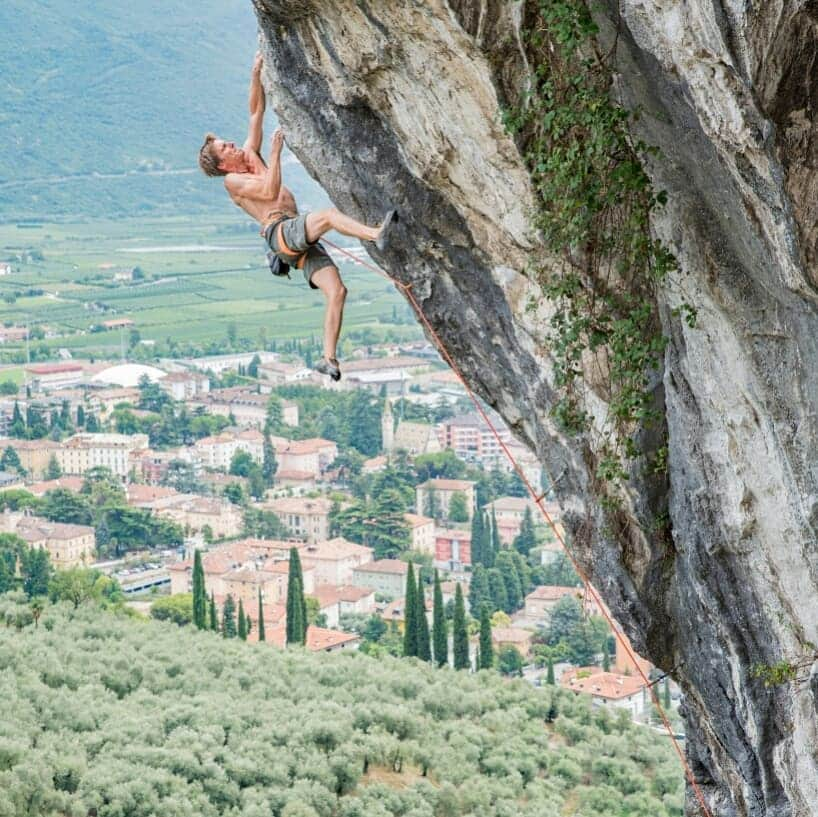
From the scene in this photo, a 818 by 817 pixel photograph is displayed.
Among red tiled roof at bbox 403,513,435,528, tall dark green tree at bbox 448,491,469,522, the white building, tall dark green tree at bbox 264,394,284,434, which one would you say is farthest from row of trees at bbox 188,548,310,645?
tall dark green tree at bbox 264,394,284,434

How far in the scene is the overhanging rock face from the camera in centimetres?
494

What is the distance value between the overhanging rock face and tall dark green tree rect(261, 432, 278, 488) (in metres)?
72.9

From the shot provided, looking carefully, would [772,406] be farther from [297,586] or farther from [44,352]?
[44,352]

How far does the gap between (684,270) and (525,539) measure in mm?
60396

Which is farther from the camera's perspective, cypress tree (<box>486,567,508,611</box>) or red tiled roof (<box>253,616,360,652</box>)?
cypress tree (<box>486,567,508,611</box>)

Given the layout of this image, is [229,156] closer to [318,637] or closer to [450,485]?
[318,637]

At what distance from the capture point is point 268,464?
8088 centimetres

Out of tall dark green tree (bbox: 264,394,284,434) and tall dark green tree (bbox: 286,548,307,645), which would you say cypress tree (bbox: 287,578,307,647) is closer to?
tall dark green tree (bbox: 286,548,307,645)

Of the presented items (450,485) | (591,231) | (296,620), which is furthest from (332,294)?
(450,485)

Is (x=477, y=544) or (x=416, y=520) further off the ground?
(x=416, y=520)

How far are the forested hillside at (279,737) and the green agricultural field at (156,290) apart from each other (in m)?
77.8

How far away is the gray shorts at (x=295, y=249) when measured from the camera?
6.97 m

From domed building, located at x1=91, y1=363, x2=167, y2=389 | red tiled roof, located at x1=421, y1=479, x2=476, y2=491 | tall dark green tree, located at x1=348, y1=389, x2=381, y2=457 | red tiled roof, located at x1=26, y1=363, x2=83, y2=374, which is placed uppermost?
red tiled roof, located at x1=26, y1=363, x2=83, y2=374

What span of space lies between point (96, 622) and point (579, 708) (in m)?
10.4
